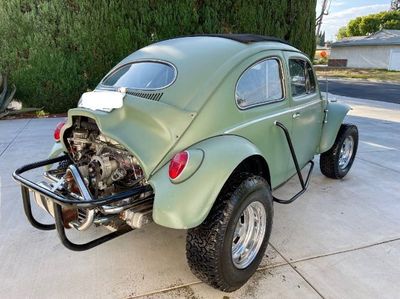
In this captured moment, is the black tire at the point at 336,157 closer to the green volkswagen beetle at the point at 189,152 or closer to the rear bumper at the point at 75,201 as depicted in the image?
the green volkswagen beetle at the point at 189,152

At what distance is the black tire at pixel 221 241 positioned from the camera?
237 centimetres

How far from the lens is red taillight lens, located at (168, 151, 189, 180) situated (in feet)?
7.55

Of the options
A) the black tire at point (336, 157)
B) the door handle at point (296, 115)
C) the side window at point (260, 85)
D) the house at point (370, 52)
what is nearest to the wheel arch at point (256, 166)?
the side window at point (260, 85)

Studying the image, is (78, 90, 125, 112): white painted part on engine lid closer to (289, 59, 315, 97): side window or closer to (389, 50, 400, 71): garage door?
(289, 59, 315, 97): side window

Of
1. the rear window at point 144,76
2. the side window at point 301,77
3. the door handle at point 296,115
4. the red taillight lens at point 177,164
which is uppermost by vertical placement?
the rear window at point 144,76

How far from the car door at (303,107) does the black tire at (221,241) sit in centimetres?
125

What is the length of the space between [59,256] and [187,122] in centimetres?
158

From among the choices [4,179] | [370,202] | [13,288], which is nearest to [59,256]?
[13,288]

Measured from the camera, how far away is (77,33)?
8984 millimetres

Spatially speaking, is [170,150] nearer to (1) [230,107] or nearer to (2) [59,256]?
(1) [230,107]

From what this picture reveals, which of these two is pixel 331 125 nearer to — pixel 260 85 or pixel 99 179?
pixel 260 85

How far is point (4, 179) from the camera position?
4.57 m

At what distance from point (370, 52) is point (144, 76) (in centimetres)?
3772

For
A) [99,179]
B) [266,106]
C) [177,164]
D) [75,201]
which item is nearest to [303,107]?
[266,106]
